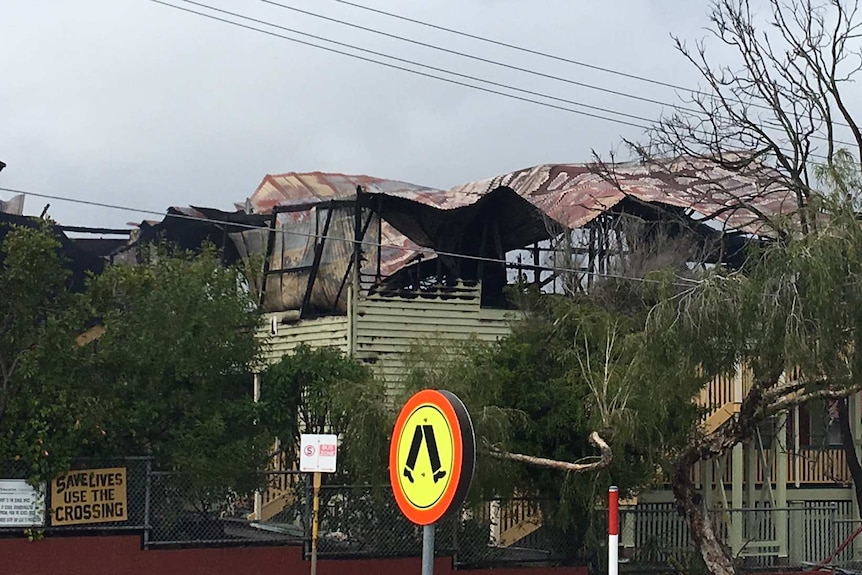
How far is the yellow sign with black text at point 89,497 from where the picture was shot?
13.5 metres

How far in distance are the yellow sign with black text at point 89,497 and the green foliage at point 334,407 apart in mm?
1966

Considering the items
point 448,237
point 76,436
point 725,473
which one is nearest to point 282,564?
point 76,436

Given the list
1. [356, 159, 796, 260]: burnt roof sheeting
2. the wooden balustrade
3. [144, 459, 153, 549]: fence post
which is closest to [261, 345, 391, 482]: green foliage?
[144, 459, 153, 549]: fence post

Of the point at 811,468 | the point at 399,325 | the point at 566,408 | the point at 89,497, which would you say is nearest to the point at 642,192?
the point at 399,325

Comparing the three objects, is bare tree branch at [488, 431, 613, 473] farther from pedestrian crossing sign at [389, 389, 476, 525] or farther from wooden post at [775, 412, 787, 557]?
pedestrian crossing sign at [389, 389, 476, 525]

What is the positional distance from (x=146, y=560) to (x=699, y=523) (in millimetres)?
6632

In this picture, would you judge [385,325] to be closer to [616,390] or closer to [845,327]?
[616,390]

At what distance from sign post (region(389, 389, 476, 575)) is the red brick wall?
9.37 m

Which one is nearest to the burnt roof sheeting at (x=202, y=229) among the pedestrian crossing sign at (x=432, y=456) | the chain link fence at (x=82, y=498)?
the chain link fence at (x=82, y=498)

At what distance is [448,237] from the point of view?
70.1ft

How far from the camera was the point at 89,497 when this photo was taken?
13680mm

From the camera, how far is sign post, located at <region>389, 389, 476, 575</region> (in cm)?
469

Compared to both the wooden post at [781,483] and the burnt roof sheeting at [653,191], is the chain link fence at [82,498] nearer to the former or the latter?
the burnt roof sheeting at [653,191]

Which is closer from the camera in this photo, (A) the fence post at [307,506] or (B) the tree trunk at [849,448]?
(A) the fence post at [307,506]
